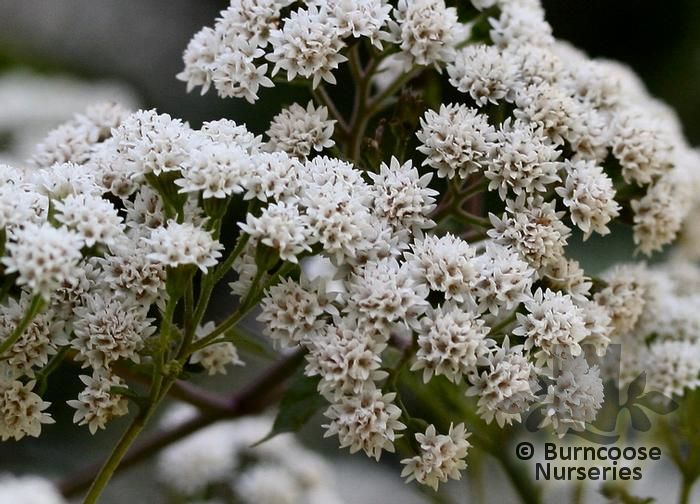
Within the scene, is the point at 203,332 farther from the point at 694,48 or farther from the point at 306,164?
the point at 694,48

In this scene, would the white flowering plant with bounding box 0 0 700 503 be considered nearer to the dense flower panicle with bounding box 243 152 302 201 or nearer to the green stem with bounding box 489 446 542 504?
the dense flower panicle with bounding box 243 152 302 201

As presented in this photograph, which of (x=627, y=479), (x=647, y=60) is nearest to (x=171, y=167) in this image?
(x=627, y=479)

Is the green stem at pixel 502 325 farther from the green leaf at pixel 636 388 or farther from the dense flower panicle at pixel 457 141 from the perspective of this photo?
the green leaf at pixel 636 388

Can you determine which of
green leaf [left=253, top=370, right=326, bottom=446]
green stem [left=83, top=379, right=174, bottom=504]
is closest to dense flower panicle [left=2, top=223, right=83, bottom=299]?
green stem [left=83, top=379, right=174, bottom=504]

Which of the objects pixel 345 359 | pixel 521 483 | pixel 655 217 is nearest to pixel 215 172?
pixel 345 359

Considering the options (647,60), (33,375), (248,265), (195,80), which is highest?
(647,60)

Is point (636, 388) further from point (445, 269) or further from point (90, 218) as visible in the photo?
point (90, 218)
